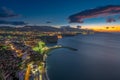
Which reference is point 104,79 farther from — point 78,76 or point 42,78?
point 42,78

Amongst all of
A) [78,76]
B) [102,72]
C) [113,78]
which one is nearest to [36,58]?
[78,76]

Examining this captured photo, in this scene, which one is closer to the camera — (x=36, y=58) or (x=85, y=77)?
(x=85, y=77)

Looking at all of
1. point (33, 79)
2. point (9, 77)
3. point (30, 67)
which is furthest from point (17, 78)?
point (30, 67)

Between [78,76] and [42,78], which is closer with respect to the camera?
[42,78]

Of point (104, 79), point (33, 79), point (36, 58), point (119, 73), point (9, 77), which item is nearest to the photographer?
point (9, 77)

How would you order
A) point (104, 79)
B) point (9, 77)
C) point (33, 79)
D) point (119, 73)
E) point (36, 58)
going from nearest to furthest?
point (9, 77), point (33, 79), point (104, 79), point (119, 73), point (36, 58)

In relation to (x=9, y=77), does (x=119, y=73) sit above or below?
below

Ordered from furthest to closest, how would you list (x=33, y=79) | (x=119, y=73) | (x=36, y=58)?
1. (x=36, y=58)
2. (x=119, y=73)
3. (x=33, y=79)

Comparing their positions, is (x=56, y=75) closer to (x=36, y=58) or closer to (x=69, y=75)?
(x=69, y=75)

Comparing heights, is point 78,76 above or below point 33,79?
below
